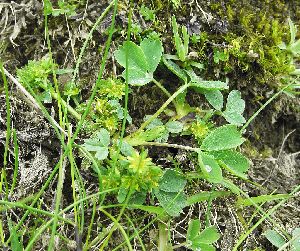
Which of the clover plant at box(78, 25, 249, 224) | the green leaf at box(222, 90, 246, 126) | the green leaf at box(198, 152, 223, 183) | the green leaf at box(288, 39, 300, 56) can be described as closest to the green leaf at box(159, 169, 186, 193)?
the clover plant at box(78, 25, 249, 224)

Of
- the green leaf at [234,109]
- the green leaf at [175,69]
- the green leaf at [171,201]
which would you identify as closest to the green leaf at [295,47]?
the green leaf at [234,109]

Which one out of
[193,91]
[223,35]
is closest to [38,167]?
[193,91]

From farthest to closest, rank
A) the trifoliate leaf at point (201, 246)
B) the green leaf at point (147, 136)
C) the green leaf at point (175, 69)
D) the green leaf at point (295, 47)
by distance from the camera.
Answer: the green leaf at point (295, 47) → the green leaf at point (175, 69) → the green leaf at point (147, 136) → the trifoliate leaf at point (201, 246)

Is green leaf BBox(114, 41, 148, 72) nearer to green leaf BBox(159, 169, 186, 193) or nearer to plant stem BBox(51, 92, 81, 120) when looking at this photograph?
plant stem BBox(51, 92, 81, 120)

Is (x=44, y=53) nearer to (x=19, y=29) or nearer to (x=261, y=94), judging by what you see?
(x=19, y=29)

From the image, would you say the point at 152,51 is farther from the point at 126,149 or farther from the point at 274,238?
the point at 274,238

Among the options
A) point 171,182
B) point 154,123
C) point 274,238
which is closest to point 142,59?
point 154,123

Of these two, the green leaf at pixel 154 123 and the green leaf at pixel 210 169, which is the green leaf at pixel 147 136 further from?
the green leaf at pixel 210 169

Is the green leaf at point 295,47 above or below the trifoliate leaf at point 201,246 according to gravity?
above
